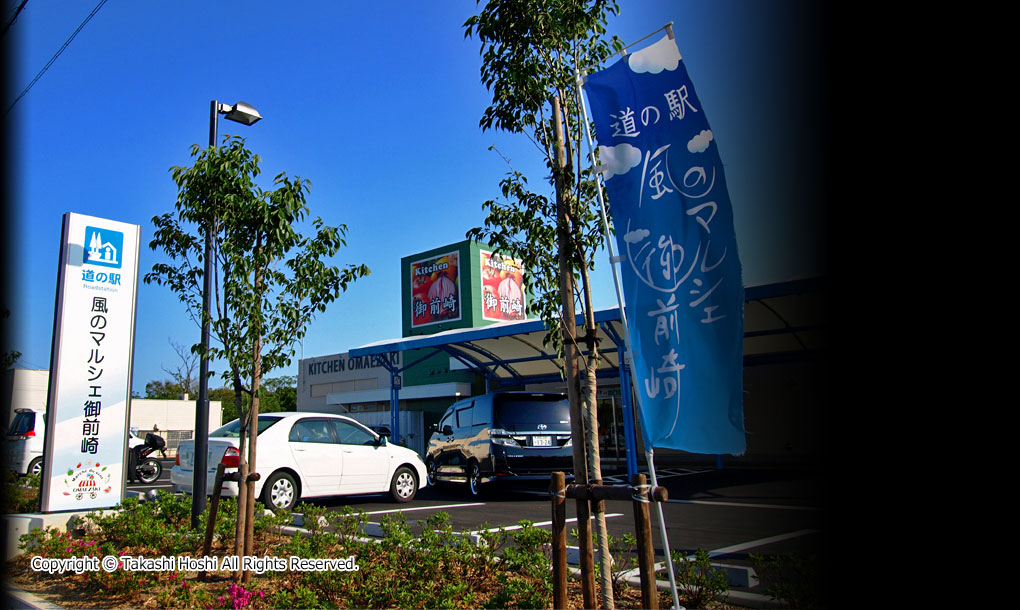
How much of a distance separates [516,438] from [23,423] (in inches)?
558

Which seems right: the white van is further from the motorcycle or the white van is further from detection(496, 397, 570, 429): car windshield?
detection(496, 397, 570, 429): car windshield

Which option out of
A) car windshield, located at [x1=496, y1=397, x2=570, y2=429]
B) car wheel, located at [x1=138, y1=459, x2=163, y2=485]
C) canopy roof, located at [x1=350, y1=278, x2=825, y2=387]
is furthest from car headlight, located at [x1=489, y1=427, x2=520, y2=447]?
car wheel, located at [x1=138, y1=459, x2=163, y2=485]

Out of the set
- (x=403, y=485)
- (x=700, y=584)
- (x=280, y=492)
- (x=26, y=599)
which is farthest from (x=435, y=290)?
(x=700, y=584)

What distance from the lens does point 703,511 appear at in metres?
8.89

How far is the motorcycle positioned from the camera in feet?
49.5

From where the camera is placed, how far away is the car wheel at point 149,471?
1565 cm

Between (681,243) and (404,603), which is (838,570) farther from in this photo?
(404,603)

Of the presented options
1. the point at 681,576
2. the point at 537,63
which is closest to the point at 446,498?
the point at 681,576

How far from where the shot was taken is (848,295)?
9.43 ft

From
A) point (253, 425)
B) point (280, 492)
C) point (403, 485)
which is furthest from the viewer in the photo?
point (403, 485)

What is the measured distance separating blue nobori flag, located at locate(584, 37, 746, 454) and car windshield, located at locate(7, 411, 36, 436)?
747 inches

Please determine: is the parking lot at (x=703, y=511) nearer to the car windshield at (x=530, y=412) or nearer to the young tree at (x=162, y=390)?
the car windshield at (x=530, y=412)

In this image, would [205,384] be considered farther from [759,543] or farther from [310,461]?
[759,543]

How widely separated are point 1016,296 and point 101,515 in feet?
27.1
